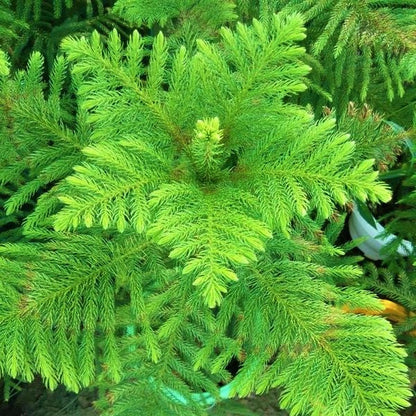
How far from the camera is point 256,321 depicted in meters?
0.82

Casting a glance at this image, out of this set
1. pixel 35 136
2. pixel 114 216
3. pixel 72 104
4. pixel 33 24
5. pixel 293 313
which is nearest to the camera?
pixel 114 216

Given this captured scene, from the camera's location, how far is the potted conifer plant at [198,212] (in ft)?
2.13

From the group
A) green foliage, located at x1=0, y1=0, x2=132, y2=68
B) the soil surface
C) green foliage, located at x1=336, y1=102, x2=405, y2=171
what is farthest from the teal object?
green foliage, located at x1=0, y1=0, x2=132, y2=68

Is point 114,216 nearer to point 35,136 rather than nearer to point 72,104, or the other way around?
point 35,136

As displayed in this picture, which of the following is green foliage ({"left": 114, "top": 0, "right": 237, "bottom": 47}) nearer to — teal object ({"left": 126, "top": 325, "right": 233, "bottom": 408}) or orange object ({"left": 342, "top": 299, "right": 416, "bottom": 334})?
teal object ({"left": 126, "top": 325, "right": 233, "bottom": 408})

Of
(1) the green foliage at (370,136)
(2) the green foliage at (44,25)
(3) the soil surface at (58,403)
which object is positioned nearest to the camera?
(1) the green foliage at (370,136)

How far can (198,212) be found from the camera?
65 centimetres

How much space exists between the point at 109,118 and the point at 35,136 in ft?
0.77

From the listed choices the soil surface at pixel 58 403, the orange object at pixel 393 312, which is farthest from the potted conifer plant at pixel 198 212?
the soil surface at pixel 58 403

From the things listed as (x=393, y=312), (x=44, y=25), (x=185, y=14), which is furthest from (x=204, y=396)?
(x=44, y=25)

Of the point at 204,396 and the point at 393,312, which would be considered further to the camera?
the point at 393,312

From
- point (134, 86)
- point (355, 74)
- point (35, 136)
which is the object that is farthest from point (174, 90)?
point (355, 74)

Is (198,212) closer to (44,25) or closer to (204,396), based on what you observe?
(204,396)

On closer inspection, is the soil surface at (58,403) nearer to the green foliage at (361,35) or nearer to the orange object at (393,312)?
the orange object at (393,312)
